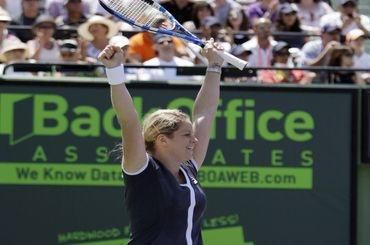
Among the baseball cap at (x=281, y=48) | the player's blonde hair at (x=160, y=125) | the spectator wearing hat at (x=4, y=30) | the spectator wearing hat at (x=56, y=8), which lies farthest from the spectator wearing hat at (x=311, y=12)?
the player's blonde hair at (x=160, y=125)

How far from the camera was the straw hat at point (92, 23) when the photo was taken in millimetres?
9227

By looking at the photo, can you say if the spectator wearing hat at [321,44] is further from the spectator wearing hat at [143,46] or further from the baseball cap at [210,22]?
the spectator wearing hat at [143,46]

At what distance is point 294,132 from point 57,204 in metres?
2.05

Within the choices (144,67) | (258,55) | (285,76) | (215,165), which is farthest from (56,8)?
(215,165)

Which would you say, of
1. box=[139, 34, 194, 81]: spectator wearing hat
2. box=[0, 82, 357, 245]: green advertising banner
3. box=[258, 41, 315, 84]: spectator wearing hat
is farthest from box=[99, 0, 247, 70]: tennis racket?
box=[139, 34, 194, 81]: spectator wearing hat

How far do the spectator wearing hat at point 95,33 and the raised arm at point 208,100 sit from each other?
4713mm

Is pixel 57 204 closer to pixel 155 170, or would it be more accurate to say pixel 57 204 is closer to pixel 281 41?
pixel 281 41

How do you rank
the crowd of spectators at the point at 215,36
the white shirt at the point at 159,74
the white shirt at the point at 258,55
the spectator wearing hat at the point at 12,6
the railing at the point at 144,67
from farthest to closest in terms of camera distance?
the spectator wearing hat at the point at 12,6
the white shirt at the point at 258,55
the crowd of spectators at the point at 215,36
the white shirt at the point at 159,74
the railing at the point at 144,67

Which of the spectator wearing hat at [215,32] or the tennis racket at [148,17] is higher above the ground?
the spectator wearing hat at [215,32]

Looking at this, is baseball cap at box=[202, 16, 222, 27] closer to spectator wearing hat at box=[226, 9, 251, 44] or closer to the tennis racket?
spectator wearing hat at box=[226, 9, 251, 44]

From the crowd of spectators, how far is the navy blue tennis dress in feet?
14.0

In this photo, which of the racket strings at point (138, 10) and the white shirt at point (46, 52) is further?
the white shirt at point (46, 52)

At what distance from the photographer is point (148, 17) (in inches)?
182

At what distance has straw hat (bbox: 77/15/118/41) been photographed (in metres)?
9.23
